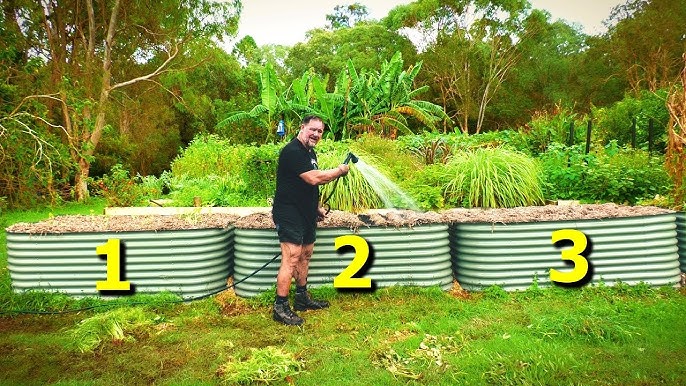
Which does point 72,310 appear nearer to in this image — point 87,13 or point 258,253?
point 258,253

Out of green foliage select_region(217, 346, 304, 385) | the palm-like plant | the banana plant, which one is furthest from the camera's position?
the palm-like plant

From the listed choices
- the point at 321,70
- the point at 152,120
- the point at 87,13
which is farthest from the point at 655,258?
the point at 321,70

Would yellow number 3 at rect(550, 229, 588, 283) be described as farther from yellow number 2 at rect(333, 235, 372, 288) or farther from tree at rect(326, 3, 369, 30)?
tree at rect(326, 3, 369, 30)

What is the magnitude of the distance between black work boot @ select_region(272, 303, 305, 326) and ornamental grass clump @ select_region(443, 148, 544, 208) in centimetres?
300

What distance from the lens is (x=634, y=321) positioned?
404 centimetres

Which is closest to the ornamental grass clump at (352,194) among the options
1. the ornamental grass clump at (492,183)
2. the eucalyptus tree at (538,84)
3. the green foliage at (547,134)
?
the ornamental grass clump at (492,183)

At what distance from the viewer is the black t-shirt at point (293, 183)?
4254 mm

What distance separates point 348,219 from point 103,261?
2.27 m

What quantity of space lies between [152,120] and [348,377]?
20.3 m

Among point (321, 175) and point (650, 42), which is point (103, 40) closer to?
point (321, 175)

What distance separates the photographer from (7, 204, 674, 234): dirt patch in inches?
192

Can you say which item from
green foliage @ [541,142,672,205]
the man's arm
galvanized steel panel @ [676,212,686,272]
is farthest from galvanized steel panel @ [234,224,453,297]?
green foliage @ [541,142,672,205]

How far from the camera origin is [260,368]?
11.0ft

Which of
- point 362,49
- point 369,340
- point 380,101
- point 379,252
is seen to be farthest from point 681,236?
point 362,49
